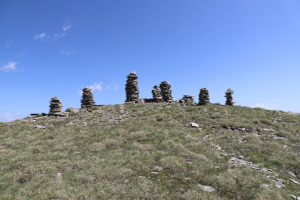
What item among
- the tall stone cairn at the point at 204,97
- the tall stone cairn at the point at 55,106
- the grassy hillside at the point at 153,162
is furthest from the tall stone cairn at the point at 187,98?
the tall stone cairn at the point at 55,106

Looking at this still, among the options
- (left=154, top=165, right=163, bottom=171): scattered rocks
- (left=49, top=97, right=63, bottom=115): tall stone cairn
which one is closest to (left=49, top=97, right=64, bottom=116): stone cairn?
(left=49, top=97, right=63, bottom=115): tall stone cairn

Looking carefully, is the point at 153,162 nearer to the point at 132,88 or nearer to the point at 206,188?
the point at 206,188

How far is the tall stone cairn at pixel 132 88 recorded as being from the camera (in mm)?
42312

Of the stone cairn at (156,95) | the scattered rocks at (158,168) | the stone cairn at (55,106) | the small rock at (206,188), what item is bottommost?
the small rock at (206,188)

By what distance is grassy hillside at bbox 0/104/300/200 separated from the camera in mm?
8484

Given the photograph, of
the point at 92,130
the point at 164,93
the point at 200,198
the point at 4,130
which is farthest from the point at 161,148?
the point at 164,93

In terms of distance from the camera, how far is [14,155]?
13.7 meters

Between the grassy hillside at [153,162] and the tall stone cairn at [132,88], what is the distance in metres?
21.3

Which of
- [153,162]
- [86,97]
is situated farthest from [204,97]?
[153,162]

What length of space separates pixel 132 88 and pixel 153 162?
104 feet

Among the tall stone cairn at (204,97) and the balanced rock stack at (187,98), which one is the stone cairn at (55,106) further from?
the tall stone cairn at (204,97)

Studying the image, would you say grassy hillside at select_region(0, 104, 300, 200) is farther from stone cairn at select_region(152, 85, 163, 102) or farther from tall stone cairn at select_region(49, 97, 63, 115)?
stone cairn at select_region(152, 85, 163, 102)

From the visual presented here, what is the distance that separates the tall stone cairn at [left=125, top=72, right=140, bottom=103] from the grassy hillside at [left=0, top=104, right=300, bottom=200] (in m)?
21.3

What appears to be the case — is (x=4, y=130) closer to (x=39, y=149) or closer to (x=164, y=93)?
(x=39, y=149)
